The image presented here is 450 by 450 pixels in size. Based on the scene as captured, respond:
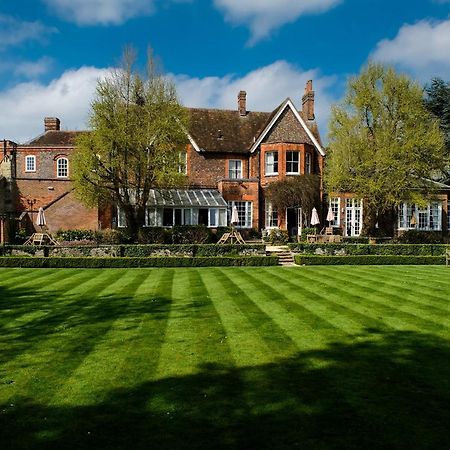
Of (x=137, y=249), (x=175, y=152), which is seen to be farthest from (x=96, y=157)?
(x=137, y=249)

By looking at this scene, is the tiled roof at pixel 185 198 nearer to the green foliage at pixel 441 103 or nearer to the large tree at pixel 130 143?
the large tree at pixel 130 143

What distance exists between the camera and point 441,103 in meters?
50.7

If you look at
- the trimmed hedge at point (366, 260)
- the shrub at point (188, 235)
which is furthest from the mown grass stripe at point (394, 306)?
the shrub at point (188, 235)

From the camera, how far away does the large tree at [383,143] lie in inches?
1496

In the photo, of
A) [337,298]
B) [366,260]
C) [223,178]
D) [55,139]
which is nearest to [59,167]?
[55,139]

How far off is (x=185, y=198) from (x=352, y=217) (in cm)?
1554

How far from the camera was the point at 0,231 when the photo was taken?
1417 inches

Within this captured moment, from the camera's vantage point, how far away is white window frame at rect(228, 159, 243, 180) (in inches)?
1722

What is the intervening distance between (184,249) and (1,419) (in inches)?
942

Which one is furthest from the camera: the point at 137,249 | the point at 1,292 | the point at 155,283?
the point at 137,249

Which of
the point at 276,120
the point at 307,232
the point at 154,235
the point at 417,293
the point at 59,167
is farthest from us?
the point at 59,167

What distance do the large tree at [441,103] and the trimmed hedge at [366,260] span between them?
25.3m

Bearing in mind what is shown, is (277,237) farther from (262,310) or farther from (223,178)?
(262,310)

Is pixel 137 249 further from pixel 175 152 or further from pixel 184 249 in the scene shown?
pixel 175 152
